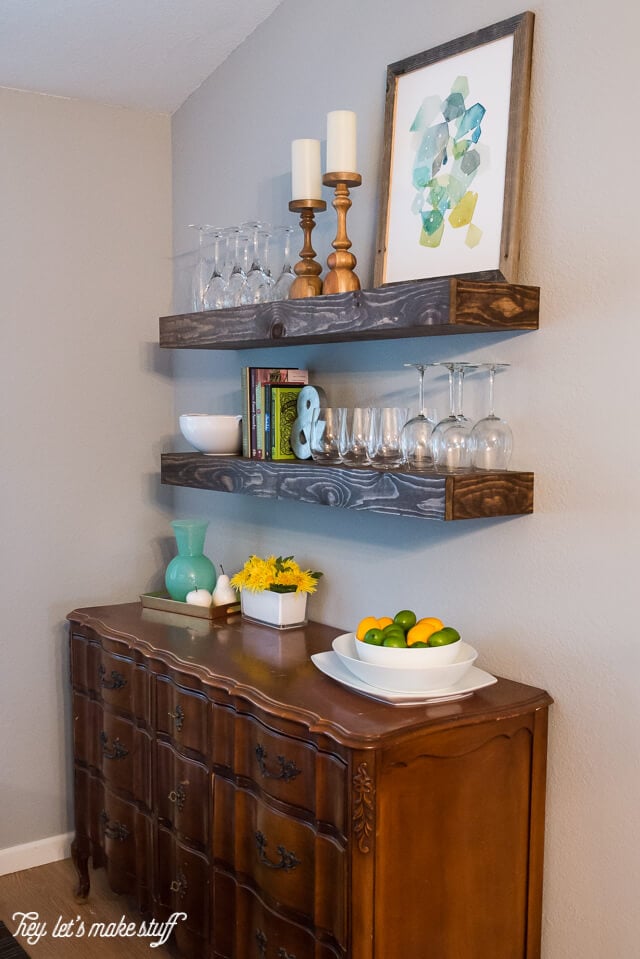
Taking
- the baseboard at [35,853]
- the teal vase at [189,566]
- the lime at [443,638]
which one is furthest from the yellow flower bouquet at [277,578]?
the baseboard at [35,853]

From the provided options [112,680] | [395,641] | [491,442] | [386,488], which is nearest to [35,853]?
[112,680]

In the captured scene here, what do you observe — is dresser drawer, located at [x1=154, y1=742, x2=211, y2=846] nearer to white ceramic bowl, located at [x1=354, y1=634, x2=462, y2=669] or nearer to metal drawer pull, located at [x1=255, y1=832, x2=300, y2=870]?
metal drawer pull, located at [x1=255, y1=832, x2=300, y2=870]

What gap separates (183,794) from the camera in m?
2.37

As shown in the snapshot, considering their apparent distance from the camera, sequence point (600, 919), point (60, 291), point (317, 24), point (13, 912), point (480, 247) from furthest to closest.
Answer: point (60, 291) → point (13, 912) → point (317, 24) → point (480, 247) → point (600, 919)

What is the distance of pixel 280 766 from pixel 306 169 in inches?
56.6

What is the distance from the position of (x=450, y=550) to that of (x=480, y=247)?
Answer: 702mm

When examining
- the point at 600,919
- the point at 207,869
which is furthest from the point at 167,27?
the point at 600,919

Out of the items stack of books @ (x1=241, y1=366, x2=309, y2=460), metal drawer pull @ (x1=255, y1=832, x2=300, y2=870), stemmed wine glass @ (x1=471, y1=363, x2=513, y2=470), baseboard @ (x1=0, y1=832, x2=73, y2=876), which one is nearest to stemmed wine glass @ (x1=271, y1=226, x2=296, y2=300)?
stack of books @ (x1=241, y1=366, x2=309, y2=460)

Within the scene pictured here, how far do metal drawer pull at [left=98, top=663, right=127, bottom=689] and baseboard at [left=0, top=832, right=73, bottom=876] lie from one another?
75 cm

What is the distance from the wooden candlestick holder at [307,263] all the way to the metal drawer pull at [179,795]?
125 cm

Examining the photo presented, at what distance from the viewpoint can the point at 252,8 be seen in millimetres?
2723

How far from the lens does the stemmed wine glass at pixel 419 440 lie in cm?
215

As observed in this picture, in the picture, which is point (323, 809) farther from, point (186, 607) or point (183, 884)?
point (186, 607)

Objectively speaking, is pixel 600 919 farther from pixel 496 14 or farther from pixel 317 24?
pixel 317 24
